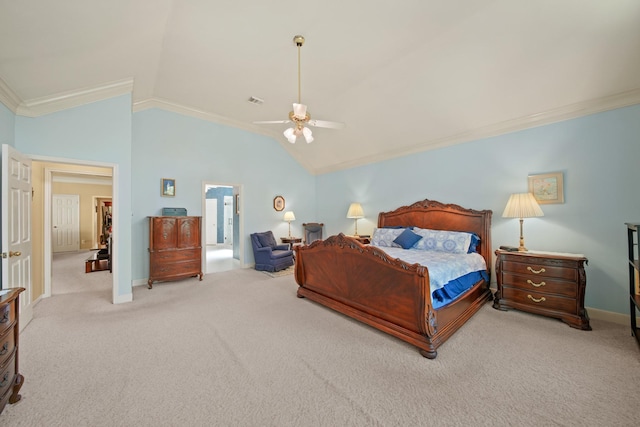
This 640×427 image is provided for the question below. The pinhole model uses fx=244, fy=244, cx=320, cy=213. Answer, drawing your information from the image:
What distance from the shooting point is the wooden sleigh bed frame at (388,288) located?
2223 millimetres

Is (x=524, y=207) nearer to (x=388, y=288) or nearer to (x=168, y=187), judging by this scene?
(x=388, y=288)

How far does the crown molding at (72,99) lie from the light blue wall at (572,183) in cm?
508

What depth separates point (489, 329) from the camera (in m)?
2.66

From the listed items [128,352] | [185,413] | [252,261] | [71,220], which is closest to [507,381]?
[185,413]

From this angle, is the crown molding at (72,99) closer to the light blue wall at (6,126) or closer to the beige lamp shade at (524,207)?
the light blue wall at (6,126)

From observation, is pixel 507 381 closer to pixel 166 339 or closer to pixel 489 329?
pixel 489 329

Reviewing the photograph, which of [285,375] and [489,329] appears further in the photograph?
[489,329]

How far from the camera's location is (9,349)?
5.34 ft

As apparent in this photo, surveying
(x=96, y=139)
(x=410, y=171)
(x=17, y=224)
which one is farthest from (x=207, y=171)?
(x=410, y=171)

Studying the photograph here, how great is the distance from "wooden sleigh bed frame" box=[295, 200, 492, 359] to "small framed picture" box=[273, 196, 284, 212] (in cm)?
283

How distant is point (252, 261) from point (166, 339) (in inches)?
137

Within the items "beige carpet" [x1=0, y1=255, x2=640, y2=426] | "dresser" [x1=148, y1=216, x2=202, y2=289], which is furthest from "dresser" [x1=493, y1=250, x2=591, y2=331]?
"dresser" [x1=148, y1=216, x2=202, y2=289]

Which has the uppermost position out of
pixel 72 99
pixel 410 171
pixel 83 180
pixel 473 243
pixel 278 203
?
pixel 72 99

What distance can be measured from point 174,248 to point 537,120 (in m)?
6.11
